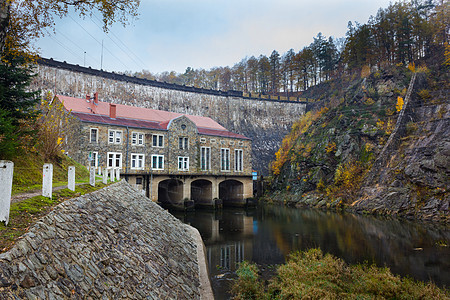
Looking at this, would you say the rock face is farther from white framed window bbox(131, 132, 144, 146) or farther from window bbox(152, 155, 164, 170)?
window bbox(152, 155, 164, 170)

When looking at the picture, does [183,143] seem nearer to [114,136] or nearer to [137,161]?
[137,161]

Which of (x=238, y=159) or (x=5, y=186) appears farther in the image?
(x=238, y=159)

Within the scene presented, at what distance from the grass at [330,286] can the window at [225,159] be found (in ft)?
95.7

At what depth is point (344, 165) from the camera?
1596 inches

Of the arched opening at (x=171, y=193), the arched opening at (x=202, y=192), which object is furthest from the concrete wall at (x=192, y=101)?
the arched opening at (x=171, y=193)

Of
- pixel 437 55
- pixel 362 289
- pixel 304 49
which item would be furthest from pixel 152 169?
pixel 304 49

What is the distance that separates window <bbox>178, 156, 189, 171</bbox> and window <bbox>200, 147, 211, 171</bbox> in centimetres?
233

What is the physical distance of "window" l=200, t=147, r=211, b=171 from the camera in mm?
39562

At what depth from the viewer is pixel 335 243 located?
18609 millimetres

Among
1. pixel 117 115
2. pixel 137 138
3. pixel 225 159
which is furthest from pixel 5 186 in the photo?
pixel 225 159

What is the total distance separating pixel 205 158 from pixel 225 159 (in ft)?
11.3

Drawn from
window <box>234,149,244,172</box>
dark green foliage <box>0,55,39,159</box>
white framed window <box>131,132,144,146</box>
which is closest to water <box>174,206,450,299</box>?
dark green foliage <box>0,55,39,159</box>

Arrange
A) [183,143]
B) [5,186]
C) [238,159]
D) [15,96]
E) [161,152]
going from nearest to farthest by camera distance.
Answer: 1. [5,186]
2. [15,96]
3. [161,152]
4. [183,143]
5. [238,159]

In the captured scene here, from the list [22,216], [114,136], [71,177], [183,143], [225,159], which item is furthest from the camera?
[225,159]
